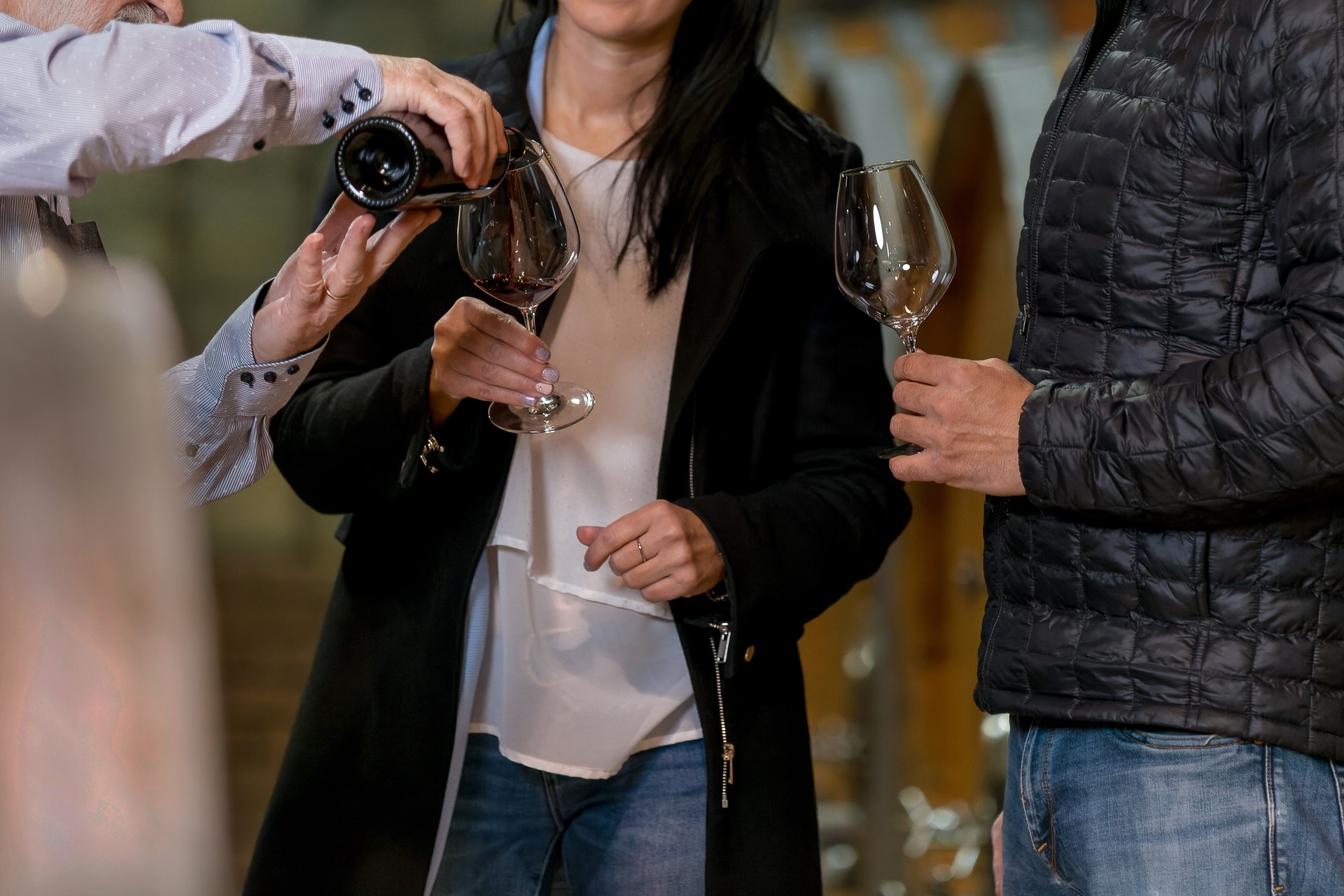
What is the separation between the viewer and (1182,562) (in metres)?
1.04

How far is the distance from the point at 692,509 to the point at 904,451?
252 millimetres

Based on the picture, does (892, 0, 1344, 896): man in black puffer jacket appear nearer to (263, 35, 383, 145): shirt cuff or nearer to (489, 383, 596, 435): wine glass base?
(489, 383, 596, 435): wine glass base

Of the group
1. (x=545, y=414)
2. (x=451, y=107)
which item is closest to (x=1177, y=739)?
(x=545, y=414)

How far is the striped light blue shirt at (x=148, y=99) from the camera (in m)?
0.87

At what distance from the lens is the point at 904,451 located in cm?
116

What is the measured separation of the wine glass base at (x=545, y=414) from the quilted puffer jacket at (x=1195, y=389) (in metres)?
0.43

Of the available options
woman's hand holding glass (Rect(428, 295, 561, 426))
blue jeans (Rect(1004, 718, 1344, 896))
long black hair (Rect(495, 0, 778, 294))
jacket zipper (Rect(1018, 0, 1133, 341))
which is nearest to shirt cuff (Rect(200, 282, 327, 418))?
woman's hand holding glass (Rect(428, 295, 561, 426))

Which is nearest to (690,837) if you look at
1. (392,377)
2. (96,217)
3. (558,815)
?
(558,815)

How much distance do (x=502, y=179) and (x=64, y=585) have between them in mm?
712

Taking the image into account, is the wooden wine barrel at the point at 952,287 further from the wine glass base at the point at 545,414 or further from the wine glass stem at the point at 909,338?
the wine glass base at the point at 545,414

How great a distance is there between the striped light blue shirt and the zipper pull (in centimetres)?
64

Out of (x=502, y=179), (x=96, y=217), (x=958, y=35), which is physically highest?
(x=96, y=217)

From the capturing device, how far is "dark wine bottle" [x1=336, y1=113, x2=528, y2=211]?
96cm

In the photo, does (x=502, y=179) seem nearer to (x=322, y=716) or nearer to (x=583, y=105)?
(x=583, y=105)
